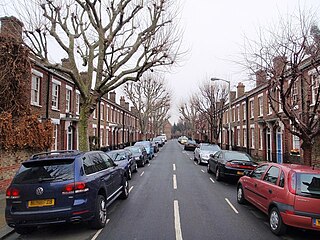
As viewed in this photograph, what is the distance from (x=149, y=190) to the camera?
36.5 feet

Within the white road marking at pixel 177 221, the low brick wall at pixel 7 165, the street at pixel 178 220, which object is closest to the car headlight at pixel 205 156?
the street at pixel 178 220

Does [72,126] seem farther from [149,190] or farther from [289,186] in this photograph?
[289,186]

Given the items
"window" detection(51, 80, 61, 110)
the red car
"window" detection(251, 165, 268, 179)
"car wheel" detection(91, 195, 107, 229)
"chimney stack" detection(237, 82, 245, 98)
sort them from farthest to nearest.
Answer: "chimney stack" detection(237, 82, 245, 98) → "window" detection(51, 80, 61, 110) → "window" detection(251, 165, 268, 179) → "car wheel" detection(91, 195, 107, 229) → the red car

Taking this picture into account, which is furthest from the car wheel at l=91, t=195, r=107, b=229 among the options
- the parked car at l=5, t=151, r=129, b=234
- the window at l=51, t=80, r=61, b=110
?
the window at l=51, t=80, r=61, b=110

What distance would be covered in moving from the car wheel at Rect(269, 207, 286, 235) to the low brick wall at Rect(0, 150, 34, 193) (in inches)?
379

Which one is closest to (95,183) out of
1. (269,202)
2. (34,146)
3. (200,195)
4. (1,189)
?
(269,202)

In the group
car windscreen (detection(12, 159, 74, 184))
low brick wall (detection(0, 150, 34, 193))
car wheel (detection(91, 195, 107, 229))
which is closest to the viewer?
car windscreen (detection(12, 159, 74, 184))

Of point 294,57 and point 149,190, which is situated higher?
point 294,57

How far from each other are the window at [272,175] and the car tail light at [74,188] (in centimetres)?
453

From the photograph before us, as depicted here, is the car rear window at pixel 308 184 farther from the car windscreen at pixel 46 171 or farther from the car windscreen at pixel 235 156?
the car windscreen at pixel 235 156

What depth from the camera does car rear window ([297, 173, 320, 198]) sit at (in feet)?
18.7

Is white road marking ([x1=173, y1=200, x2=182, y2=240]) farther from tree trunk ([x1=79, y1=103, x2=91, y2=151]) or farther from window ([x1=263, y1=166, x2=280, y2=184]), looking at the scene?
tree trunk ([x1=79, y1=103, x2=91, y2=151])

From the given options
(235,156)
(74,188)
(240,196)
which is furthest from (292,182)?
(235,156)

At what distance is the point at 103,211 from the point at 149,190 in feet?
14.9
